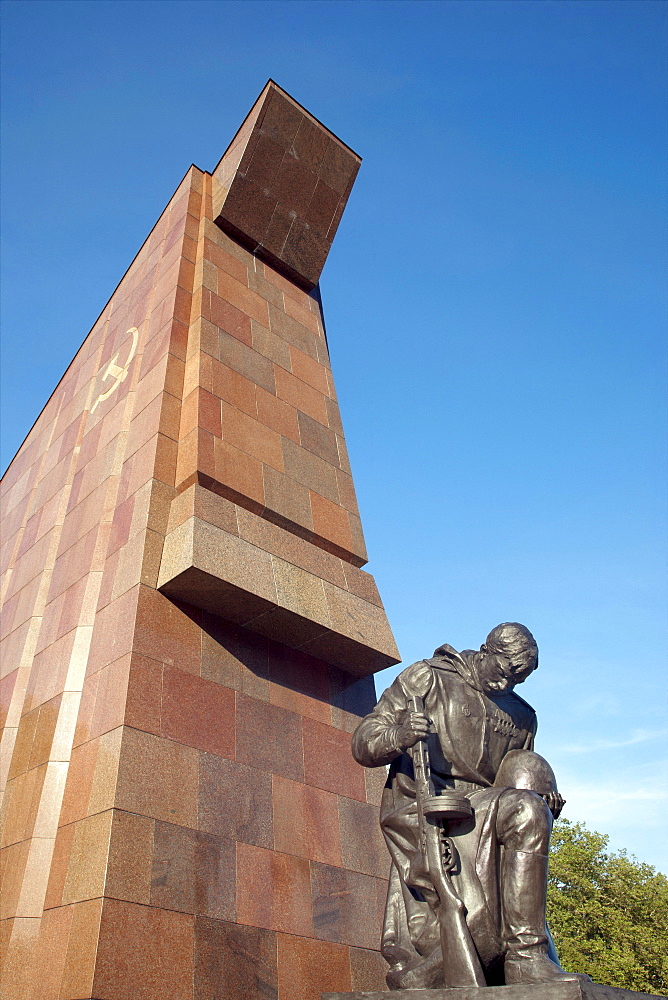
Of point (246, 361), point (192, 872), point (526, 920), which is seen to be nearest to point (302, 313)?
point (246, 361)

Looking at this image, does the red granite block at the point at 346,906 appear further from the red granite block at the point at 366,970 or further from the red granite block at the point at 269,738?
the red granite block at the point at 269,738

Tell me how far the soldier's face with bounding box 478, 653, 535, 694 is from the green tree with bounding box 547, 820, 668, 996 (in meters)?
22.9

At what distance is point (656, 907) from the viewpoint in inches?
1080

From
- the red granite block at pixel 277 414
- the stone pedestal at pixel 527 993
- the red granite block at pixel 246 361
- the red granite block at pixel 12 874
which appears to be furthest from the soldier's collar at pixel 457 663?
the red granite block at pixel 246 361

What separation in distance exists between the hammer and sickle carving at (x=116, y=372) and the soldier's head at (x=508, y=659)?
6714 mm

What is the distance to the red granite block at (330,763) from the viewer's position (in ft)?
25.1

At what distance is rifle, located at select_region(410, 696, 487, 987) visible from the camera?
4.37 metres

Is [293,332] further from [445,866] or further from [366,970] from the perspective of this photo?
[445,866]

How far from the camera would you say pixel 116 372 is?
36.2 feet

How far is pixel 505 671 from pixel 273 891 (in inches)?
109

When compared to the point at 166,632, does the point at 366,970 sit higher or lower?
lower

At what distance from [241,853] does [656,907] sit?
26.6m

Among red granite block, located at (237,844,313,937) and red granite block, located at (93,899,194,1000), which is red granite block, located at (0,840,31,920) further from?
red granite block, located at (237,844,313,937)

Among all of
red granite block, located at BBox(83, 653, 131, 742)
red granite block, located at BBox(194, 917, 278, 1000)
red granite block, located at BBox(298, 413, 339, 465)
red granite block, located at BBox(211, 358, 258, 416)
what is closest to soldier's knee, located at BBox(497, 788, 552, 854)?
red granite block, located at BBox(194, 917, 278, 1000)
